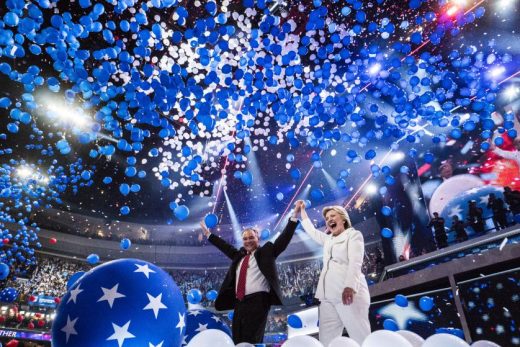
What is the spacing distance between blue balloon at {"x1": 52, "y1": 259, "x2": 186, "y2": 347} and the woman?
1198 mm

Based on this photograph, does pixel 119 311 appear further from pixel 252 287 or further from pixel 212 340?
pixel 252 287

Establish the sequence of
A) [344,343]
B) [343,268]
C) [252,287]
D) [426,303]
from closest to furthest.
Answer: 1. [344,343]
2. [343,268]
3. [252,287]
4. [426,303]

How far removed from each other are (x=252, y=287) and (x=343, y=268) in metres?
0.79

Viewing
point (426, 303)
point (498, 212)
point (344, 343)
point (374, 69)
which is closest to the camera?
→ point (344, 343)

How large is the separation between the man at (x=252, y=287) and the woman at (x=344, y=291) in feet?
1.39

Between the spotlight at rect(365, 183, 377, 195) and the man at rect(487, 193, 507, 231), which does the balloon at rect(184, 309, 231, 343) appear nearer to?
the man at rect(487, 193, 507, 231)

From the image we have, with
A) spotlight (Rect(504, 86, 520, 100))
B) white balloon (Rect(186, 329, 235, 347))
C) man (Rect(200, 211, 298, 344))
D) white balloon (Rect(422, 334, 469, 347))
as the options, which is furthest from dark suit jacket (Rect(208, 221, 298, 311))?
spotlight (Rect(504, 86, 520, 100))

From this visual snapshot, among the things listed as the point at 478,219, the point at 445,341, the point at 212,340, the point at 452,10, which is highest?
the point at 452,10

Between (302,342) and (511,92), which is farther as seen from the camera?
(511,92)

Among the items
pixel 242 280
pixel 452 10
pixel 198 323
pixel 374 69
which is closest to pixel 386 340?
pixel 242 280

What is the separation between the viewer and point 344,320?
2.69m

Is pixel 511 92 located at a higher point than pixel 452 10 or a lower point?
lower

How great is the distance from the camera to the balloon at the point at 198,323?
288 cm

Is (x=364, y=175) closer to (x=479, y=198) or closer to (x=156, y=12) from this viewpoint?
(x=479, y=198)
